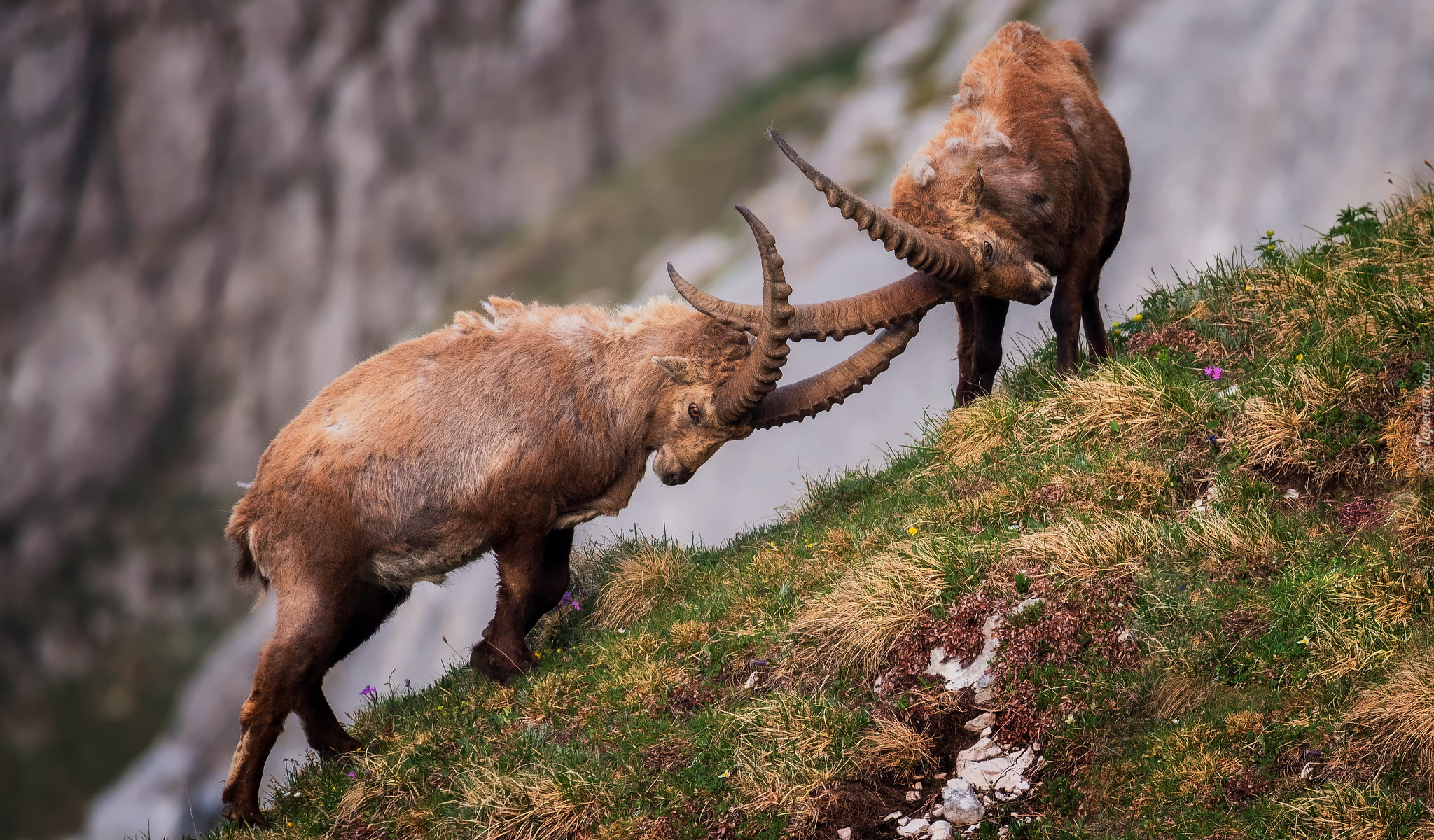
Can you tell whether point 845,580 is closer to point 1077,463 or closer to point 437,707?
point 1077,463

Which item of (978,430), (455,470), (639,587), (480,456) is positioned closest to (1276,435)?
(978,430)

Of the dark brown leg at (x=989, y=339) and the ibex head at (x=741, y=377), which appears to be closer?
the ibex head at (x=741, y=377)

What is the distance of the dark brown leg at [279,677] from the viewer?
22.3ft

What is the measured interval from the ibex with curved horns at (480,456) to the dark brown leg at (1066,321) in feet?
4.37

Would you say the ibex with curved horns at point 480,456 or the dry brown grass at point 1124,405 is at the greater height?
the ibex with curved horns at point 480,456

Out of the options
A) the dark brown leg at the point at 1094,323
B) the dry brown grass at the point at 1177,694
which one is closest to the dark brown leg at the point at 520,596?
the dry brown grass at the point at 1177,694

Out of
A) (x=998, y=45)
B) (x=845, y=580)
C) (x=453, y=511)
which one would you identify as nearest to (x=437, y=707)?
(x=453, y=511)

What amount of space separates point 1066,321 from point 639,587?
3.45 m

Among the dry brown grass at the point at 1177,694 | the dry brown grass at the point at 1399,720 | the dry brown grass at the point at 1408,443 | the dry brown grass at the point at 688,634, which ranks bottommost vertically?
the dry brown grass at the point at 1399,720

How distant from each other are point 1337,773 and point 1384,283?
3642mm

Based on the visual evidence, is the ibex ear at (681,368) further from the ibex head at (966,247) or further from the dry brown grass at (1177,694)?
the dry brown grass at (1177,694)

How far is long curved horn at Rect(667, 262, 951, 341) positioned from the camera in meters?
6.98

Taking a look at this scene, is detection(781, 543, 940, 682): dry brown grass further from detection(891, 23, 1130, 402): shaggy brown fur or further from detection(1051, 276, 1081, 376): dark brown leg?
detection(1051, 276, 1081, 376): dark brown leg

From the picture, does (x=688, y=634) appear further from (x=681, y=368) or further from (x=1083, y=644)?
(x=1083, y=644)
